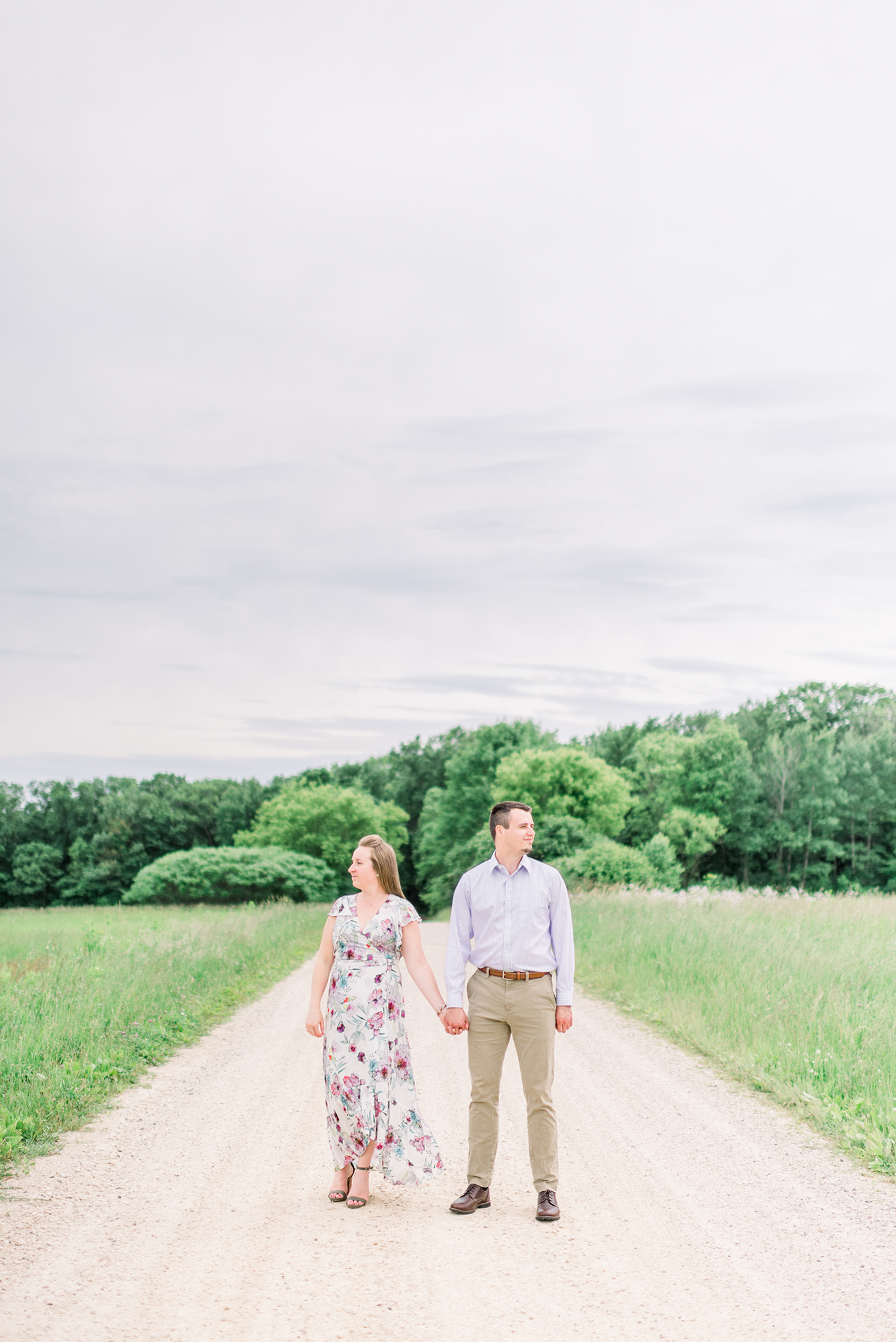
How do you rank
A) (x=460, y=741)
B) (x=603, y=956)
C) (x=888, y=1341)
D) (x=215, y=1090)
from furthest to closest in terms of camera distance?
(x=460, y=741) → (x=603, y=956) → (x=215, y=1090) → (x=888, y=1341)

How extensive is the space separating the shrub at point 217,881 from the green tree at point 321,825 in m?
17.9

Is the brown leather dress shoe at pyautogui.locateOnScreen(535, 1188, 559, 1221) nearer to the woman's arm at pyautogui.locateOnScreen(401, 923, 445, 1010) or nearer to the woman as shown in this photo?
the woman

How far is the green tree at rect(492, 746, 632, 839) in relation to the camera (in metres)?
48.6

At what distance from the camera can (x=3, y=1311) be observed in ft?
13.1

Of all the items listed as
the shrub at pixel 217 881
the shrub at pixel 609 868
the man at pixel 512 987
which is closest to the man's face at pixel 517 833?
the man at pixel 512 987

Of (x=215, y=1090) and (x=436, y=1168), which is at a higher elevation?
(x=436, y=1168)

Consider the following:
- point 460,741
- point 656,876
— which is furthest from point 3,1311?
point 460,741

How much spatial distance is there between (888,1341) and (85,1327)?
303 cm

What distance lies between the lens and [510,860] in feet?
17.9

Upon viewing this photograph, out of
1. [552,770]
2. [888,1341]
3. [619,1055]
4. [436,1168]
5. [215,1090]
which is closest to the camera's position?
[888,1341]

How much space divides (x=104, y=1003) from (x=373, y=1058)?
5689 millimetres

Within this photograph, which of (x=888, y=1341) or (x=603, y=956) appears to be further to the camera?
(x=603, y=956)

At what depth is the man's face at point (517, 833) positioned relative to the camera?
17.7 ft

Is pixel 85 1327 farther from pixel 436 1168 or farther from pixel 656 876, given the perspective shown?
pixel 656 876
